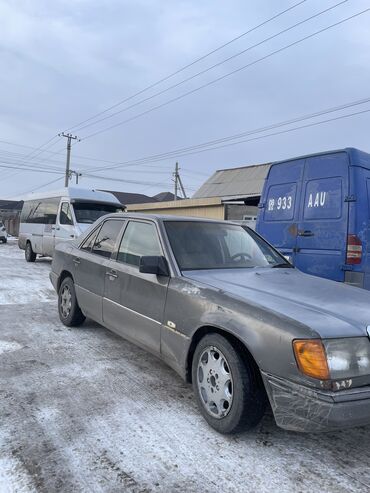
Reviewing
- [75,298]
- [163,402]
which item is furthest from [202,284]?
[75,298]

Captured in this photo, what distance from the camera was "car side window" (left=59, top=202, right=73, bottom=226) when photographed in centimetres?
1309

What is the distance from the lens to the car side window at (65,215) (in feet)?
43.0

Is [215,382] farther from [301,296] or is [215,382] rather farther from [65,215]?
[65,215]

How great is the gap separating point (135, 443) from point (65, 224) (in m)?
11.1

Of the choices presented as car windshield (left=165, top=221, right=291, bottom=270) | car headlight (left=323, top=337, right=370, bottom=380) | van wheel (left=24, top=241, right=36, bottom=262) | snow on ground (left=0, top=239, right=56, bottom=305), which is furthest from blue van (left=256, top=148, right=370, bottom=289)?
van wheel (left=24, top=241, right=36, bottom=262)

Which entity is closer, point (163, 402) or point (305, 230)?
Result: point (163, 402)

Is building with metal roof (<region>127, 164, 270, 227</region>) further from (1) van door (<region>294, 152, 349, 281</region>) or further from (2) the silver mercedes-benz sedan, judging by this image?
(2) the silver mercedes-benz sedan

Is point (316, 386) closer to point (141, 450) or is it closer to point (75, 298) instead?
point (141, 450)

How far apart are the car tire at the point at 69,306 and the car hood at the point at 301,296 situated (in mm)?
2414

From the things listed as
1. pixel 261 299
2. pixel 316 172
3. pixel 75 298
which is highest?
pixel 316 172

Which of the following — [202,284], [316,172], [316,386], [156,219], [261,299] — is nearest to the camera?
[316,386]

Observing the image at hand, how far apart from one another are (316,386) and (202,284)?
121cm

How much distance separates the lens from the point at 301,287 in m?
3.43

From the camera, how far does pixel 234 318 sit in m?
2.93
